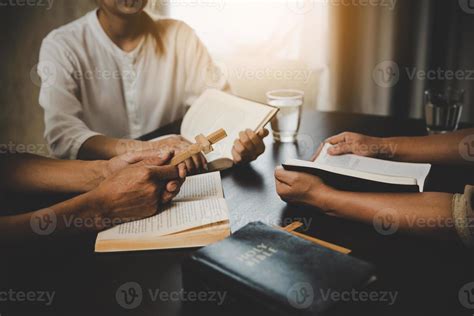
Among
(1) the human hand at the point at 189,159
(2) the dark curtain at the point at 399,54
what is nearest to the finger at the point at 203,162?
(1) the human hand at the point at 189,159

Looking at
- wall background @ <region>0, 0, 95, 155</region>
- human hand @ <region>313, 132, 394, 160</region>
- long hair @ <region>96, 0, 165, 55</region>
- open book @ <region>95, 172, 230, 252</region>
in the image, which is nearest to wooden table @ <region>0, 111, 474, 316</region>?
open book @ <region>95, 172, 230, 252</region>

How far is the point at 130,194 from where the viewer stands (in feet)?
3.45

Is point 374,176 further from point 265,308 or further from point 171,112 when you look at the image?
point 171,112

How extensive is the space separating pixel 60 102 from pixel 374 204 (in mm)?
1104

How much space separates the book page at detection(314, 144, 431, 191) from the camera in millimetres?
1264

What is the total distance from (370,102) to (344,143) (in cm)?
126

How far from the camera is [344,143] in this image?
1.42 m

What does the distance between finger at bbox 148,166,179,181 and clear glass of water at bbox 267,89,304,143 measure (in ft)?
1.92

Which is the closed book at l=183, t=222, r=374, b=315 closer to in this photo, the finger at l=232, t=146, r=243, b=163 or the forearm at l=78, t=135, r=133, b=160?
the finger at l=232, t=146, r=243, b=163

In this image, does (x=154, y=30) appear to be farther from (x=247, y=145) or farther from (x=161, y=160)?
(x=161, y=160)

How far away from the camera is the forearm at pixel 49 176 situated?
49.8 inches

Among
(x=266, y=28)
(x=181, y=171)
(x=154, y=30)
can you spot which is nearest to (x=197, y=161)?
(x=181, y=171)

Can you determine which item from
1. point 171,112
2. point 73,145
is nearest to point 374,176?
point 73,145

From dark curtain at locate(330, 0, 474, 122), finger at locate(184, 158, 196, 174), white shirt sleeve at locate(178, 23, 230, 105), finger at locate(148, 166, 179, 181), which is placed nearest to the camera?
finger at locate(148, 166, 179, 181)
